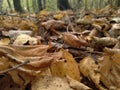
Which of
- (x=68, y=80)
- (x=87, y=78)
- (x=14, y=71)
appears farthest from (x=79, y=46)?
(x=14, y=71)

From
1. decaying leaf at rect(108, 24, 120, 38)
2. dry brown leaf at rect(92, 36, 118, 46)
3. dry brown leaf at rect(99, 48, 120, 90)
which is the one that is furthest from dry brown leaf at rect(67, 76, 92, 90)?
decaying leaf at rect(108, 24, 120, 38)

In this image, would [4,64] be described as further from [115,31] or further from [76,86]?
[115,31]

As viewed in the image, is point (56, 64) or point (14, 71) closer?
point (14, 71)

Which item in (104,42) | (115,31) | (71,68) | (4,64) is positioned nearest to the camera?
(4,64)

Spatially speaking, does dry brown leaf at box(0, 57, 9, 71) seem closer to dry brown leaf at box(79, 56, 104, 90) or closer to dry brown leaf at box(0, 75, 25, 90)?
dry brown leaf at box(0, 75, 25, 90)

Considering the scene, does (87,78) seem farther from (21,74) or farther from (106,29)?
(106,29)

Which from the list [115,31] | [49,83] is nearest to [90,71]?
[49,83]

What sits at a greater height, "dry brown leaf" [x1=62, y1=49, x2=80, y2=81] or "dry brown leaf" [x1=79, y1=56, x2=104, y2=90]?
"dry brown leaf" [x1=62, y1=49, x2=80, y2=81]

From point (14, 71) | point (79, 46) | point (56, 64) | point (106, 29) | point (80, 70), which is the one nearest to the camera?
point (14, 71)
